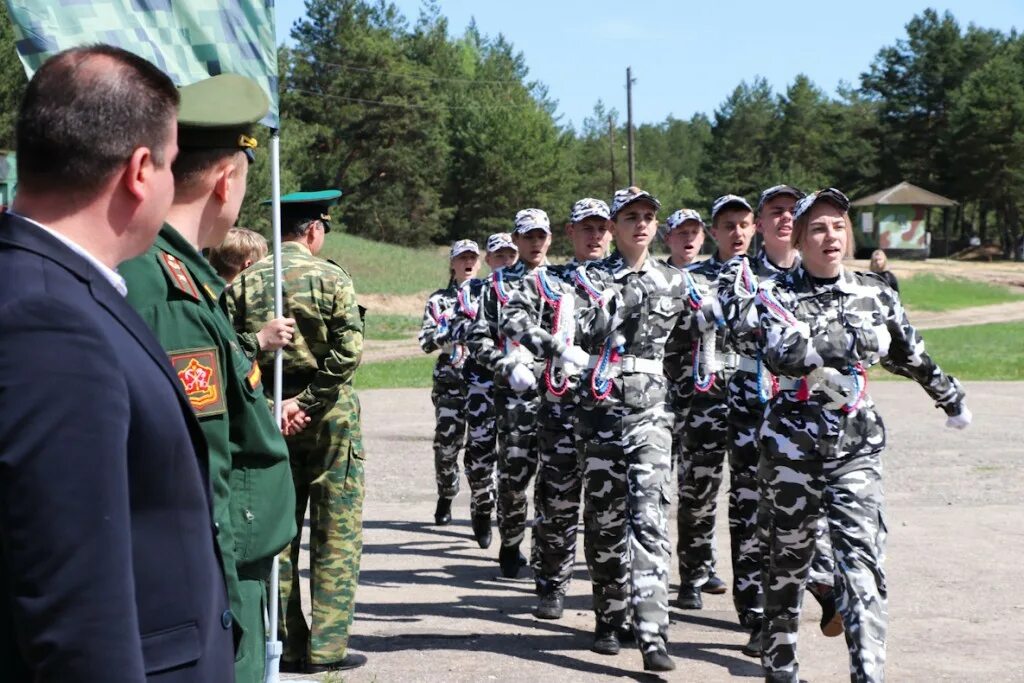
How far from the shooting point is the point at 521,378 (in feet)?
23.6

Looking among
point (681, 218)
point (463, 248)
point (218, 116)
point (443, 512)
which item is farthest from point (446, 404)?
point (218, 116)

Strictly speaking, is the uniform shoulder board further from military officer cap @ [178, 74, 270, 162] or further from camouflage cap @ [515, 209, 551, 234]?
camouflage cap @ [515, 209, 551, 234]

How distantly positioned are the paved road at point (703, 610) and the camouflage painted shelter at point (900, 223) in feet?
233

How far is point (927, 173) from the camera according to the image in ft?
301

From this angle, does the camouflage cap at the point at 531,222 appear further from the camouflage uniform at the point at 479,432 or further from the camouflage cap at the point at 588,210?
the camouflage uniform at the point at 479,432

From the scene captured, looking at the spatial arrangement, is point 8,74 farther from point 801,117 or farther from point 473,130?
point 801,117

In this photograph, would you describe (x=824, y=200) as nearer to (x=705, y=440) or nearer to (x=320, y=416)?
(x=705, y=440)

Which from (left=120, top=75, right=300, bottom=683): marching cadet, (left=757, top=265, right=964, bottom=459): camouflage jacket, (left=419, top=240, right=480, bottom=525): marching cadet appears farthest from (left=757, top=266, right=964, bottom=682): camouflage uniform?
(left=419, top=240, right=480, bottom=525): marching cadet

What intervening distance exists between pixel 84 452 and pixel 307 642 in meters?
4.97

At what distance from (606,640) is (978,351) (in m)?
26.6

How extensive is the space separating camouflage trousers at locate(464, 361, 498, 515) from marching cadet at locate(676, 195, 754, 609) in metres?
2.32

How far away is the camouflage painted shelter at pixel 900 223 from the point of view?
8212 cm

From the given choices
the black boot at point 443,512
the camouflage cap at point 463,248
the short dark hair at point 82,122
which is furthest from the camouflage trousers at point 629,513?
the short dark hair at point 82,122

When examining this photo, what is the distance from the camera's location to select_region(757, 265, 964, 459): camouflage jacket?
5.79m
